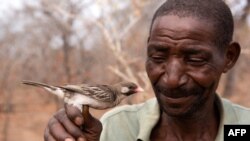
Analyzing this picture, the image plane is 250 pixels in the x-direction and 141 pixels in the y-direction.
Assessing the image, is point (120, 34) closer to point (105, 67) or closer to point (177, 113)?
point (105, 67)

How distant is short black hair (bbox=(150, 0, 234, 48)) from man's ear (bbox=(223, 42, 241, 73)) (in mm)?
48

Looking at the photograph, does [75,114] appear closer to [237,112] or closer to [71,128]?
[71,128]

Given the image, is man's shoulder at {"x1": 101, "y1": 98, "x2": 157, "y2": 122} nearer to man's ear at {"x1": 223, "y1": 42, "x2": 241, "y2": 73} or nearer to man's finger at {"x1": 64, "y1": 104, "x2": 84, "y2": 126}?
man's ear at {"x1": 223, "y1": 42, "x2": 241, "y2": 73}

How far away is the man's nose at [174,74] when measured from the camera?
1.77 metres

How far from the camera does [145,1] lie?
8.66m

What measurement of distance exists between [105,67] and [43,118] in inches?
160

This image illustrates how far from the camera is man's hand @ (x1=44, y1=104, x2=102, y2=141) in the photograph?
167cm

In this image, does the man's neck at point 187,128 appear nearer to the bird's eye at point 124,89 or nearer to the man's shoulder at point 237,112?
the man's shoulder at point 237,112

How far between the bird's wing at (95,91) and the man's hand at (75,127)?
6cm

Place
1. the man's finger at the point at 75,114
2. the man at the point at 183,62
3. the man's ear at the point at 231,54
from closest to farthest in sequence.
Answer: the man's finger at the point at 75,114
the man at the point at 183,62
the man's ear at the point at 231,54

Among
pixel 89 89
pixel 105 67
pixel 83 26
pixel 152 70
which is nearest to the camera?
pixel 89 89

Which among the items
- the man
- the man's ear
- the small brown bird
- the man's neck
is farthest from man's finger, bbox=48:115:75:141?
the man's ear

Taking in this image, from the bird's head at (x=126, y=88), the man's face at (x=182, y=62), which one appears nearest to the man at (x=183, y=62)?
the man's face at (x=182, y=62)

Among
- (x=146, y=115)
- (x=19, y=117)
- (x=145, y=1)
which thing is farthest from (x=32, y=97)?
(x=146, y=115)
